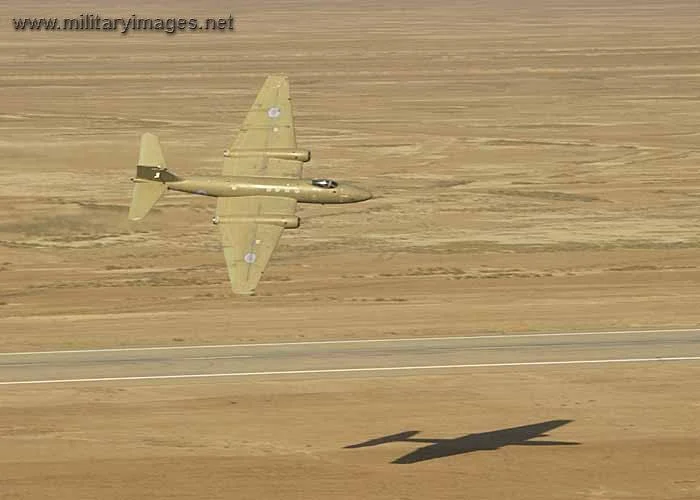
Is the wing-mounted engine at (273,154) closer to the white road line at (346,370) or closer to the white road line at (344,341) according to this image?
the white road line at (346,370)

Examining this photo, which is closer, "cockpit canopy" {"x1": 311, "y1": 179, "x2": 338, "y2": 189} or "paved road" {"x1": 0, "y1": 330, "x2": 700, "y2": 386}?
"cockpit canopy" {"x1": 311, "y1": 179, "x2": 338, "y2": 189}

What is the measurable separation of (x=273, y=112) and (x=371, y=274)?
77.0 ft

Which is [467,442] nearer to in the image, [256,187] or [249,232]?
[249,232]

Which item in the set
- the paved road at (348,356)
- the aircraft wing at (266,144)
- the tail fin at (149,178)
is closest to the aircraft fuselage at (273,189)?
the aircraft wing at (266,144)

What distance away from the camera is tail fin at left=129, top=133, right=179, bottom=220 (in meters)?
63.9

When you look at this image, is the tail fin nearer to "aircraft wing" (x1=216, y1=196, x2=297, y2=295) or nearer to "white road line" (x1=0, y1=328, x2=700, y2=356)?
"aircraft wing" (x1=216, y1=196, x2=297, y2=295)

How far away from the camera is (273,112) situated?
66562 mm

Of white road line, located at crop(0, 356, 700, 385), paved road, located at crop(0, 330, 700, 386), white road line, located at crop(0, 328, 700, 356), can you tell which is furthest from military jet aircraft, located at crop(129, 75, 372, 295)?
white road line, located at crop(0, 328, 700, 356)

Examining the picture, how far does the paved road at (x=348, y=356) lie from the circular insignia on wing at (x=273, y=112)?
42.0ft

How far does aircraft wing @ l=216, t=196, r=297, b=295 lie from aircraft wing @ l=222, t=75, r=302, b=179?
2390 mm

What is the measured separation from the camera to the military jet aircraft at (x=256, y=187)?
5784cm

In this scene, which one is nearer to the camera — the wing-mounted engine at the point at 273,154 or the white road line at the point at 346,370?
the wing-mounted engine at the point at 273,154

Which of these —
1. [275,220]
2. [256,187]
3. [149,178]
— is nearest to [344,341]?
[149,178]

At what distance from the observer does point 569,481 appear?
193ft
